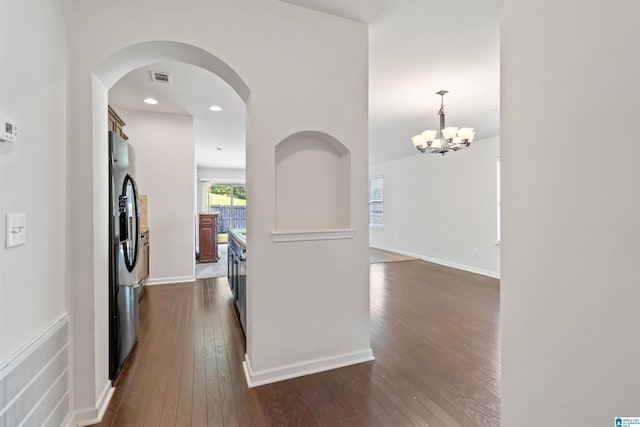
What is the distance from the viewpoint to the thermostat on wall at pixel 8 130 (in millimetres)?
1091

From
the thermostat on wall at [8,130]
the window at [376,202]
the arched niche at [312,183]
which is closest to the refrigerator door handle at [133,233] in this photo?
the thermostat on wall at [8,130]

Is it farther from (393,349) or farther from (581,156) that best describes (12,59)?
(393,349)

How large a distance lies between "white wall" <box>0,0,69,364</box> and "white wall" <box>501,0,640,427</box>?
1.81 metres

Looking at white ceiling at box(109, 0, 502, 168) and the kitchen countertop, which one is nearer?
white ceiling at box(109, 0, 502, 168)

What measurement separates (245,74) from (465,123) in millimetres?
4480

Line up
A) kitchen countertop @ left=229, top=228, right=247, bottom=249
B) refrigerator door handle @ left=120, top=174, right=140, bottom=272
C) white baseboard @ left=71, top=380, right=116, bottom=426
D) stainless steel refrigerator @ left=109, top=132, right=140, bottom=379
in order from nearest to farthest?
Answer: white baseboard @ left=71, top=380, right=116, bottom=426, stainless steel refrigerator @ left=109, top=132, right=140, bottom=379, refrigerator door handle @ left=120, top=174, right=140, bottom=272, kitchen countertop @ left=229, top=228, right=247, bottom=249

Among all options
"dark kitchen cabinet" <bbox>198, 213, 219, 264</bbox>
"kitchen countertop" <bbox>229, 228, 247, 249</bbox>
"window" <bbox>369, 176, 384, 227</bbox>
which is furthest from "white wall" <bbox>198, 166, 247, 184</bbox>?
"kitchen countertop" <bbox>229, 228, 247, 249</bbox>

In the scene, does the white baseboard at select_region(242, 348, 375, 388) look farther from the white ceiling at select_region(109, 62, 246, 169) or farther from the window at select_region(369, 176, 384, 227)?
the window at select_region(369, 176, 384, 227)

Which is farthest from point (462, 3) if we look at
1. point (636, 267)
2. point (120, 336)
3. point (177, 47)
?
point (120, 336)

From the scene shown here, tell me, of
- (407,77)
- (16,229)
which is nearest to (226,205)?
(407,77)

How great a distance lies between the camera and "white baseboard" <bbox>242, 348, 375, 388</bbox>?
80.0 inches

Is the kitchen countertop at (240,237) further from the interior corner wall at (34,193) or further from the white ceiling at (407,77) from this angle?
the white ceiling at (407,77)

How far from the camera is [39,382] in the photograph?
1345mm

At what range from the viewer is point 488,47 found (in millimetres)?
2766
